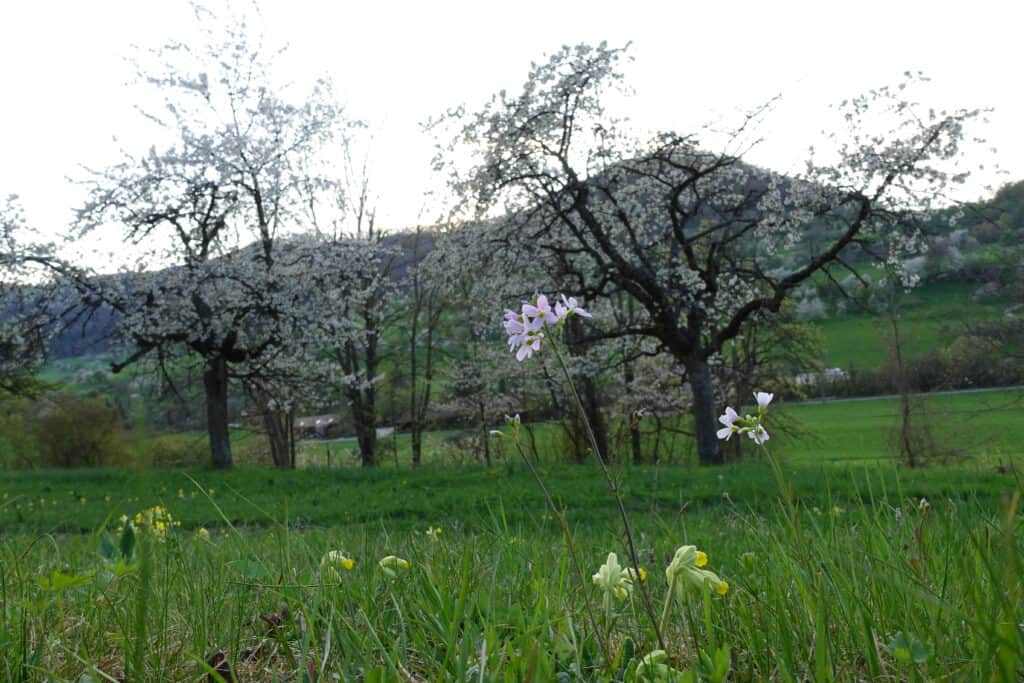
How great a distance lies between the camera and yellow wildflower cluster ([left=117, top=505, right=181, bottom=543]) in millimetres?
934

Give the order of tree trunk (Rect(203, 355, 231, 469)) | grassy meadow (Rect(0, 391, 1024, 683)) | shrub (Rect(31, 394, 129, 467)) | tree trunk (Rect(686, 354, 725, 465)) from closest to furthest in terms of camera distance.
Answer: grassy meadow (Rect(0, 391, 1024, 683)) < tree trunk (Rect(686, 354, 725, 465)) < tree trunk (Rect(203, 355, 231, 469)) < shrub (Rect(31, 394, 129, 467))

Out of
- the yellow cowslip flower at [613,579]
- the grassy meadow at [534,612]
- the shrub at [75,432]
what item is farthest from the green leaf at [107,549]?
the shrub at [75,432]

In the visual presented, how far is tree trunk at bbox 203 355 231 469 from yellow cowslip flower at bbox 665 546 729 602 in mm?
19966

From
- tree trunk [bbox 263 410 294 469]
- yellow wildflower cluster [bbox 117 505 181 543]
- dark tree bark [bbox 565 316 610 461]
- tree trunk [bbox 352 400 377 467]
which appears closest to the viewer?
yellow wildflower cluster [bbox 117 505 181 543]

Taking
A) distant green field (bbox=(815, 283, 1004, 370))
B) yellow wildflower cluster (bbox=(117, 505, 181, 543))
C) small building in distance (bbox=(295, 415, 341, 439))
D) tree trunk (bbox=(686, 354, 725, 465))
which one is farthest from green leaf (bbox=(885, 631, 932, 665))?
small building in distance (bbox=(295, 415, 341, 439))

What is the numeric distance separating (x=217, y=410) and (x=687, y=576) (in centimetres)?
2030

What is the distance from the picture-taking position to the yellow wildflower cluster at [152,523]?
934 millimetres

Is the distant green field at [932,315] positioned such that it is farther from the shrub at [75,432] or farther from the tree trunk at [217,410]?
the shrub at [75,432]

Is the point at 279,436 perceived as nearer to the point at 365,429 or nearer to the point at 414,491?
the point at 365,429

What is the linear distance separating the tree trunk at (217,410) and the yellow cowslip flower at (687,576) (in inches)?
786

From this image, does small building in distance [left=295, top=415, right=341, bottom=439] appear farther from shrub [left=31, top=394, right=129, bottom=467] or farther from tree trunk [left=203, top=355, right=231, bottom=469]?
tree trunk [left=203, top=355, right=231, bottom=469]

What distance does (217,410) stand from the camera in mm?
19766

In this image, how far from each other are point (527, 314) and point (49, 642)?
1.17m

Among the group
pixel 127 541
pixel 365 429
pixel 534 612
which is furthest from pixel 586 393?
pixel 127 541
